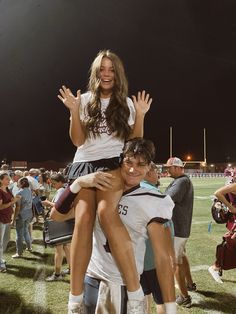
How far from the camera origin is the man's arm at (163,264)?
260cm

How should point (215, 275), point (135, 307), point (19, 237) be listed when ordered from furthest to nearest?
1. point (19, 237)
2. point (215, 275)
3. point (135, 307)

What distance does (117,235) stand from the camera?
2697 mm

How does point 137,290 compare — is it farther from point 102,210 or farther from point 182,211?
point 182,211

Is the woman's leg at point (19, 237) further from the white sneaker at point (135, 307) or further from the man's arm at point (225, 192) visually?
the white sneaker at point (135, 307)

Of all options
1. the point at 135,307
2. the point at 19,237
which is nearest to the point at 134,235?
the point at 135,307

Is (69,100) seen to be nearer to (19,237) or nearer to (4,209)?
(4,209)

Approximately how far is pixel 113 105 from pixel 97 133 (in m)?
0.30

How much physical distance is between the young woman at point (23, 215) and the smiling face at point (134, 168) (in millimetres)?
7198

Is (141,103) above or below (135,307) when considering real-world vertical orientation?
above

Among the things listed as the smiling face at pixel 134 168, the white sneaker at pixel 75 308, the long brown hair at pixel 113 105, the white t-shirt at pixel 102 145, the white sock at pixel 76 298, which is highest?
the long brown hair at pixel 113 105

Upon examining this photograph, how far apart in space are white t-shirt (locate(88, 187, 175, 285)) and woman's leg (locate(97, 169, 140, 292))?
67 mm

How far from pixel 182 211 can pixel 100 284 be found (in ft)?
12.0

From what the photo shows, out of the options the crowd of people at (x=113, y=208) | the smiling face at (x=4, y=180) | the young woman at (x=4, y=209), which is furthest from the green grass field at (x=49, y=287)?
the crowd of people at (x=113, y=208)

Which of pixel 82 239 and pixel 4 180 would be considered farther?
pixel 4 180
